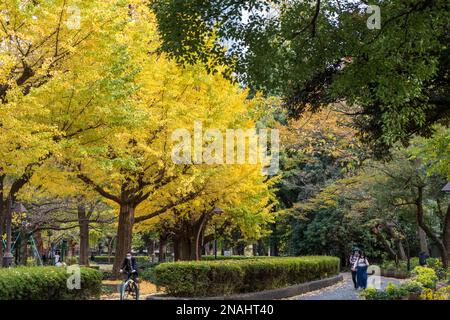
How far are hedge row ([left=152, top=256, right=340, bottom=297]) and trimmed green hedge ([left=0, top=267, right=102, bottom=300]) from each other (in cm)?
188

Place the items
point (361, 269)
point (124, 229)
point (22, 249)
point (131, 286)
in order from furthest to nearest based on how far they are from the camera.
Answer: point (22, 249)
point (124, 229)
point (361, 269)
point (131, 286)

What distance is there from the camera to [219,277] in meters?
15.7

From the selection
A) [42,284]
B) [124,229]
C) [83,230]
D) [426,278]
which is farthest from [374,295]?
[83,230]

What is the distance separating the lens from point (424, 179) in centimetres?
→ 2486

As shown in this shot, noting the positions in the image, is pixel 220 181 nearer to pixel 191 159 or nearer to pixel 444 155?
pixel 191 159

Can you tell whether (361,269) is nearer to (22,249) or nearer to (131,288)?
(131,288)

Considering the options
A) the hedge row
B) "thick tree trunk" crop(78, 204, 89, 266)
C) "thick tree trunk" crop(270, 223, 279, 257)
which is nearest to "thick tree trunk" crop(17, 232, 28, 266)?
"thick tree trunk" crop(78, 204, 89, 266)

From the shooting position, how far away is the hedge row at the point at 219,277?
592 inches

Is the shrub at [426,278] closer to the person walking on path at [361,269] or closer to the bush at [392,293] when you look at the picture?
the bush at [392,293]

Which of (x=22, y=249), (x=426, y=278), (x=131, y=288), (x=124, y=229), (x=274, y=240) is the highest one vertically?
(x=124, y=229)

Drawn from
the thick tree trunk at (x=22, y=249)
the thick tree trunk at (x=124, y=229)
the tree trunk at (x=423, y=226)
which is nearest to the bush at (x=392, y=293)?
the thick tree trunk at (x=124, y=229)

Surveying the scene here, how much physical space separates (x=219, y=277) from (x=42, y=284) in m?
4.99

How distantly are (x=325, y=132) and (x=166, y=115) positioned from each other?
948cm
